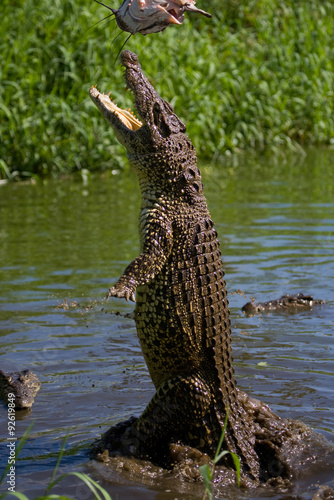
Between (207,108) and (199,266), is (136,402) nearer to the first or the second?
(199,266)

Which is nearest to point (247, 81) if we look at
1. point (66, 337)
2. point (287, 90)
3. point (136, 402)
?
point (287, 90)

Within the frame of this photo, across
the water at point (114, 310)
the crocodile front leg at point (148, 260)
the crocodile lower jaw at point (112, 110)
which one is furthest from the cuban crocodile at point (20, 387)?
the crocodile lower jaw at point (112, 110)

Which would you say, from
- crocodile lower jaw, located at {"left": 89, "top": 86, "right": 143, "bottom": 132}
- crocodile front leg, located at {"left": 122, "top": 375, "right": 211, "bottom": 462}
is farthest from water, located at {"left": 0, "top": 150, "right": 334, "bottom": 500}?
crocodile lower jaw, located at {"left": 89, "top": 86, "right": 143, "bottom": 132}

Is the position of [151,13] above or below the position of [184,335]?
above

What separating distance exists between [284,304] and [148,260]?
295cm

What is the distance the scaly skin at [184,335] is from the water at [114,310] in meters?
0.31

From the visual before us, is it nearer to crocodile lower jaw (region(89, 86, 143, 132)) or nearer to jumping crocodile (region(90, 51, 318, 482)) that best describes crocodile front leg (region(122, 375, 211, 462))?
jumping crocodile (region(90, 51, 318, 482))

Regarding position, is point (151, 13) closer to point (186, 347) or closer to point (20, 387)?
point (186, 347)

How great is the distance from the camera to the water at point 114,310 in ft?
14.9

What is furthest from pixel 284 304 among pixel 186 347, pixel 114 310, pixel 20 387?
pixel 186 347

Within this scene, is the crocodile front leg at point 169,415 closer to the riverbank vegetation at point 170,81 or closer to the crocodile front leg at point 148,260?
the crocodile front leg at point 148,260

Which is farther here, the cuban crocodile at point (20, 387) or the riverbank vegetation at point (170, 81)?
the riverbank vegetation at point (170, 81)

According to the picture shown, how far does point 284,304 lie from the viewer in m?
6.69

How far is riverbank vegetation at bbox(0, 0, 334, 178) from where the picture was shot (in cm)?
1184
